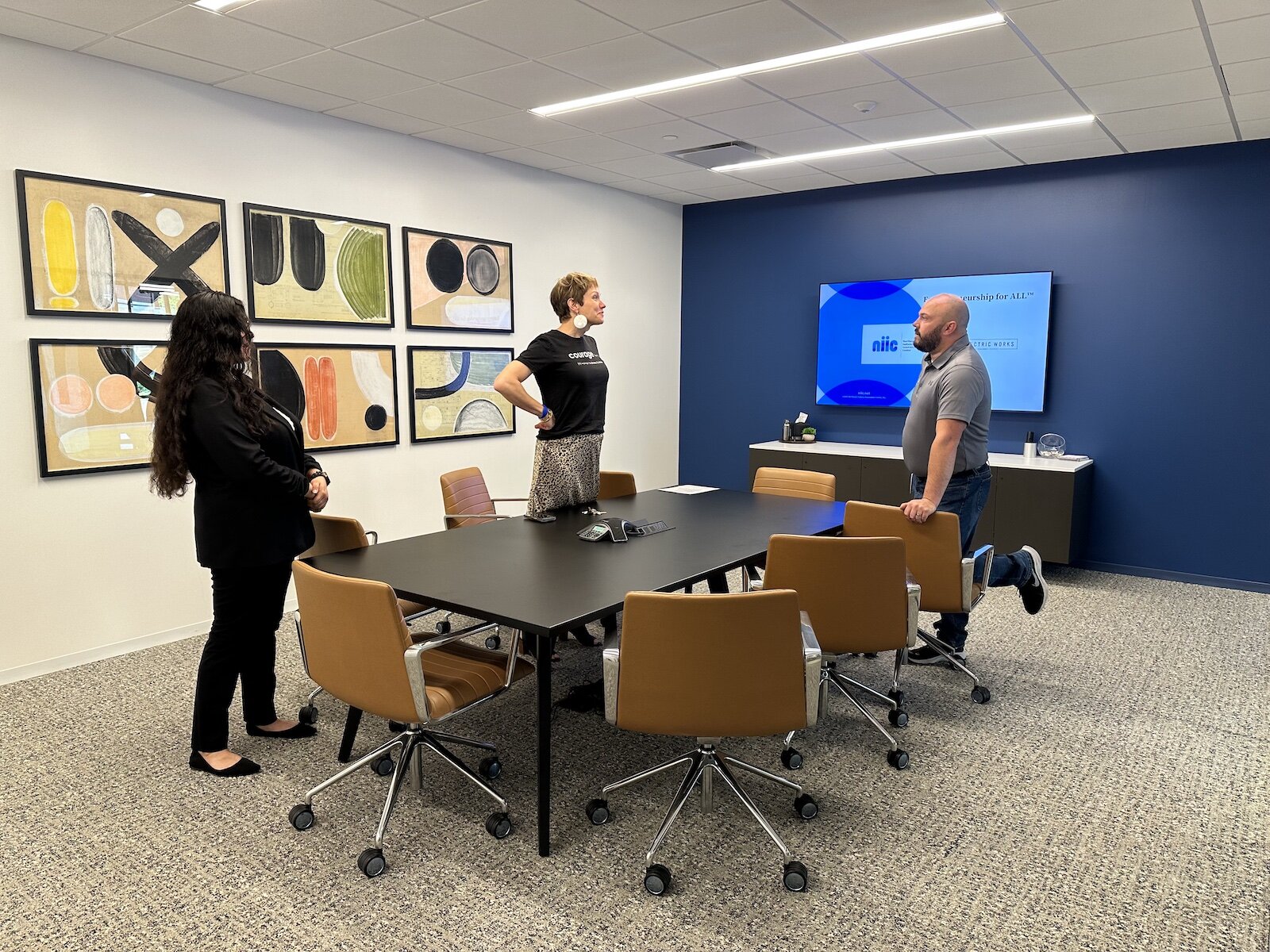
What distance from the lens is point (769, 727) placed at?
2.19 metres

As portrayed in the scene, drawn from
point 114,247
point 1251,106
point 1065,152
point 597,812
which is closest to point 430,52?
point 114,247

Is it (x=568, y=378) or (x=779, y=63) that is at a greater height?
(x=779, y=63)

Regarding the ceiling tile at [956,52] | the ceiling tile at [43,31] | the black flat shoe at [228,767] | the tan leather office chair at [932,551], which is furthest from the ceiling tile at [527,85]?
the black flat shoe at [228,767]

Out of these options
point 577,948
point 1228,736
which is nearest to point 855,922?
point 577,948

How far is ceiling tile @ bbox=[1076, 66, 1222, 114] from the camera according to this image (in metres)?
3.96

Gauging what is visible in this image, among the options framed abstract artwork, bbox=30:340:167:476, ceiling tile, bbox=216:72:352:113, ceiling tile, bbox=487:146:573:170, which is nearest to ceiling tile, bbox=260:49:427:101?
ceiling tile, bbox=216:72:352:113

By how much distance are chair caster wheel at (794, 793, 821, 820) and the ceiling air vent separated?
4027mm

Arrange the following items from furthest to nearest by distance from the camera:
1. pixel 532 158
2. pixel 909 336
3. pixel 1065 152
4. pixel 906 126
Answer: pixel 909 336, pixel 532 158, pixel 1065 152, pixel 906 126

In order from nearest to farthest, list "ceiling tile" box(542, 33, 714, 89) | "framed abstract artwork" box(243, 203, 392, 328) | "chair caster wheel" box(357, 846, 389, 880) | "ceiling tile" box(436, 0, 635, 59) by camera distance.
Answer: "chair caster wheel" box(357, 846, 389, 880) < "ceiling tile" box(436, 0, 635, 59) < "ceiling tile" box(542, 33, 714, 89) < "framed abstract artwork" box(243, 203, 392, 328)

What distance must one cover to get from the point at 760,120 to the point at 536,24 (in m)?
1.75

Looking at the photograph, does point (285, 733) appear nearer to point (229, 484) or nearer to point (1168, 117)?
point (229, 484)

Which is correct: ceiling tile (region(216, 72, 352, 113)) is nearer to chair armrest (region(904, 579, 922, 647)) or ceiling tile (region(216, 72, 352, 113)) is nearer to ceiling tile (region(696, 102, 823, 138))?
ceiling tile (region(696, 102, 823, 138))

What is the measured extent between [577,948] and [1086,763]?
1.99 metres

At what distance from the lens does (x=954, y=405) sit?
3.46m
